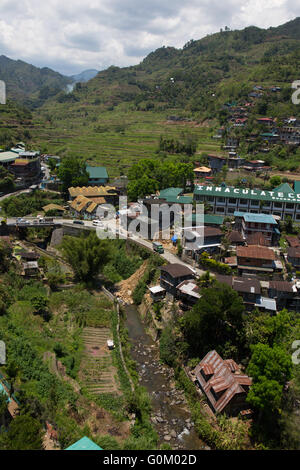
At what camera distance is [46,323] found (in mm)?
26609

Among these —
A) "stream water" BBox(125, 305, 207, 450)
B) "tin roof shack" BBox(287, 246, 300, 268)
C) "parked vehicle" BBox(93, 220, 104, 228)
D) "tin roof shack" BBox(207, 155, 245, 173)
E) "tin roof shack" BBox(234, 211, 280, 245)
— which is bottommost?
"stream water" BBox(125, 305, 207, 450)

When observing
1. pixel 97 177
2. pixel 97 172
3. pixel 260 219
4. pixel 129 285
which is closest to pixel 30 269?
pixel 129 285

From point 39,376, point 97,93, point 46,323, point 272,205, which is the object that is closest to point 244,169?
point 272,205

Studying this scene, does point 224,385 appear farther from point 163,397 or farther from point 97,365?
point 97,365

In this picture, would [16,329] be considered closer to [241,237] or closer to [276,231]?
[241,237]

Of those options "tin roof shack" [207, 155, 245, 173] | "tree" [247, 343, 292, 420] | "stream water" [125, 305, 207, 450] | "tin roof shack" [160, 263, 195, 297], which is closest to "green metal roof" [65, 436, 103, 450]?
"stream water" [125, 305, 207, 450]

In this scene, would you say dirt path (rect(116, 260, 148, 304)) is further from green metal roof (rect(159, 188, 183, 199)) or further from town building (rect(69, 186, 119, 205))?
town building (rect(69, 186, 119, 205))

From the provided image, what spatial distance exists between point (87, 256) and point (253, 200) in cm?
1985

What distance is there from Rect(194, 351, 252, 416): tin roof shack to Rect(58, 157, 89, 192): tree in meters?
37.9

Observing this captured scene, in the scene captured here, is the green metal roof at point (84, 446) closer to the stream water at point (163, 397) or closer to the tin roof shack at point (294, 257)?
the stream water at point (163, 397)

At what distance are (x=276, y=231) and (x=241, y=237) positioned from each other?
3.53 meters

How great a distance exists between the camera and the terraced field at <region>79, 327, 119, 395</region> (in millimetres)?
20705

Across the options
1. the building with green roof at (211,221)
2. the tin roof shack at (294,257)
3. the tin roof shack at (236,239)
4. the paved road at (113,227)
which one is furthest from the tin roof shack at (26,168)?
the tin roof shack at (294,257)

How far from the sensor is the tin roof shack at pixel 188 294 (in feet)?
85.0
